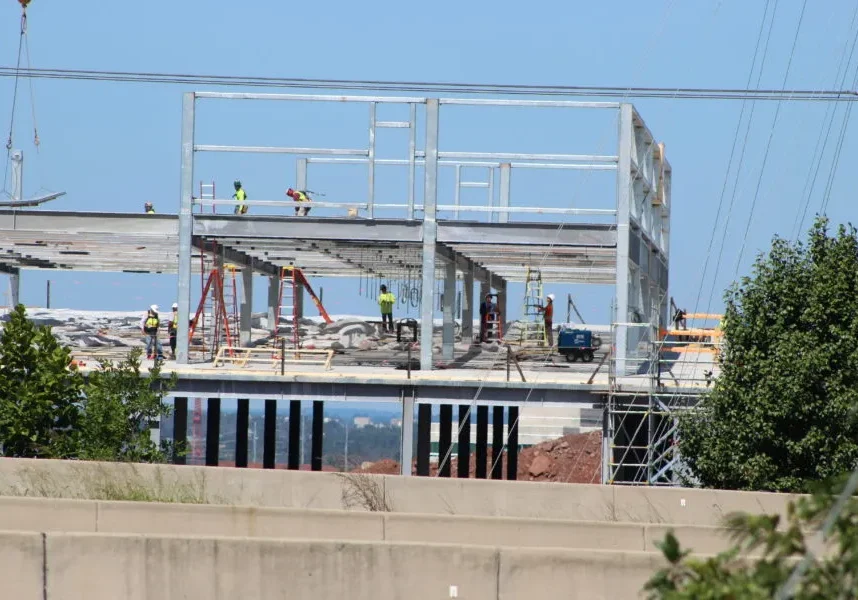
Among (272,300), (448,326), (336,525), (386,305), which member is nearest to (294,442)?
(448,326)

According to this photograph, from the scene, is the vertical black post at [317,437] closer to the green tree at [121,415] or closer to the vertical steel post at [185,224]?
the vertical steel post at [185,224]

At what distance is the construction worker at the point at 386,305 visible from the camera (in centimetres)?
4984

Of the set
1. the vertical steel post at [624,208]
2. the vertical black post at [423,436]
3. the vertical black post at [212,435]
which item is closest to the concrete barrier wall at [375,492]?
the vertical steel post at [624,208]

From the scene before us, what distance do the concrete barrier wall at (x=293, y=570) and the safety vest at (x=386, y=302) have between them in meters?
35.8

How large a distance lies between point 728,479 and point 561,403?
343 inches

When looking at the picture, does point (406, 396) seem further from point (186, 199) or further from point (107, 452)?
point (107, 452)

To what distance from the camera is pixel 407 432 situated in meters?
32.2

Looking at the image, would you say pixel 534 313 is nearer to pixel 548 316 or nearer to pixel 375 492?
pixel 548 316

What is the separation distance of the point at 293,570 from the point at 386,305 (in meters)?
36.5

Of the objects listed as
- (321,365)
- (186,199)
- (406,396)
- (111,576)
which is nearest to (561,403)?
(406,396)

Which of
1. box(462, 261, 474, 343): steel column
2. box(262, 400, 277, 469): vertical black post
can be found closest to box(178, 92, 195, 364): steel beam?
box(262, 400, 277, 469): vertical black post

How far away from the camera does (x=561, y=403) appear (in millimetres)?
31500

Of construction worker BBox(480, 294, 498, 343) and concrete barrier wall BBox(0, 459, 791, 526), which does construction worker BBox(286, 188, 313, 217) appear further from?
concrete barrier wall BBox(0, 459, 791, 526)

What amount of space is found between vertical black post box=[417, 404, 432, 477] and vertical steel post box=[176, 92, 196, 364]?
5.67 m
